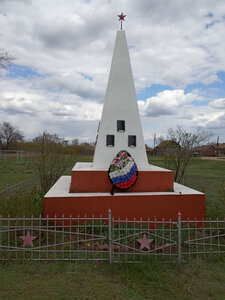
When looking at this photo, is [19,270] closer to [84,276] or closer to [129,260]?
[84,276]

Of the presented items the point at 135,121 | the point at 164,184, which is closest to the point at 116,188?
the point at 164,184

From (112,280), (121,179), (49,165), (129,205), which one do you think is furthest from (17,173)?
(112,280)

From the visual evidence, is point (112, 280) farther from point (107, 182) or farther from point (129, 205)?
A: point (107, 182)

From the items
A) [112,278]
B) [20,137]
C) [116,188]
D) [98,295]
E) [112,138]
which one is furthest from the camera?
[20,137]

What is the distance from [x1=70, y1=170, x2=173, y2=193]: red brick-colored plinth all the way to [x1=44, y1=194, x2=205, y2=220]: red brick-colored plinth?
2.02ft

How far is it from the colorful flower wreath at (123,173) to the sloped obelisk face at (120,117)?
632 mm

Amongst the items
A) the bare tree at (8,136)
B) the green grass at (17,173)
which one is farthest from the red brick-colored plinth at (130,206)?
the bare tree at (8,136)

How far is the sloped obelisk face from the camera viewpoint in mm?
7074

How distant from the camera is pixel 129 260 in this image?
4.16m

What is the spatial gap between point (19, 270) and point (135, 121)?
4.92 m

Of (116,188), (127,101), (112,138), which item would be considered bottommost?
(116,188)

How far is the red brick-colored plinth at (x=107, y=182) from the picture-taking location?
6.37 meters

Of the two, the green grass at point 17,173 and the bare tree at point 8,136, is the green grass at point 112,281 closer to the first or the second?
the green grass at point 17,173

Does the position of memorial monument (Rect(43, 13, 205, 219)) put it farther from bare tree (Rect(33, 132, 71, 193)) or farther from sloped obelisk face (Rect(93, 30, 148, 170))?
bare tree (Rect(33, 132, 71, 193))
